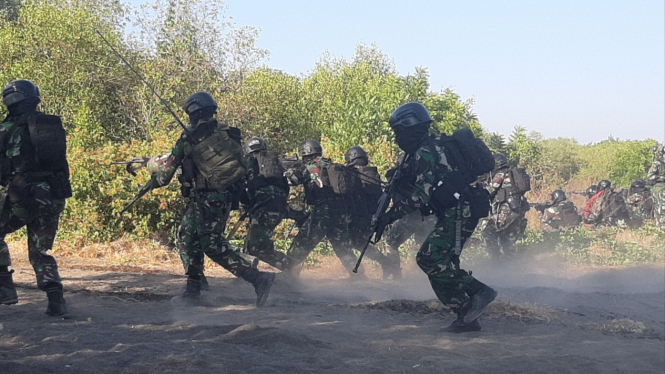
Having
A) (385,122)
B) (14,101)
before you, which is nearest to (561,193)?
(385,122)

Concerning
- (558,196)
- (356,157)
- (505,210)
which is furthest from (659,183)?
(356,157)

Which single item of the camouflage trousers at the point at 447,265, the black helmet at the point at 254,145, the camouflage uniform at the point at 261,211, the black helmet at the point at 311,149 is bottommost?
the camouflage trousers at the point at 447,265

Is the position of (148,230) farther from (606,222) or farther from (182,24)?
(606,222)

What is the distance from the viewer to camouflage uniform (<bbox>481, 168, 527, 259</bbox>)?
38.9 feet

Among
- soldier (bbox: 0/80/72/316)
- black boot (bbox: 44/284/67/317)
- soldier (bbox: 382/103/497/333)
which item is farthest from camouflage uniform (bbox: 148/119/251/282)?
soldier (bbox: 382/103/497/333)

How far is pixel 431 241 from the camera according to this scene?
596cm

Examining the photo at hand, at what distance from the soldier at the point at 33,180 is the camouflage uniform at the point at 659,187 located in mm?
12161

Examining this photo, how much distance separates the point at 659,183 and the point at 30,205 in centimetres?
1260

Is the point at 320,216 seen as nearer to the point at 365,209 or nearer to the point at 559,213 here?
the point at 365,209

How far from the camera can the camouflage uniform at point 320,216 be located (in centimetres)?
913

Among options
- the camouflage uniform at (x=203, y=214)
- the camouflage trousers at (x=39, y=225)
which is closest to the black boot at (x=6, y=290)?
the camouflage trousers at (x=39, y=225)

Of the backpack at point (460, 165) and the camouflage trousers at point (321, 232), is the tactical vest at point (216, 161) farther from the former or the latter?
the camouflage trousers at point (321, 232)

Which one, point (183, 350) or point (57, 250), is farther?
point (57, 250)

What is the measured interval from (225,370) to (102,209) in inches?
273
